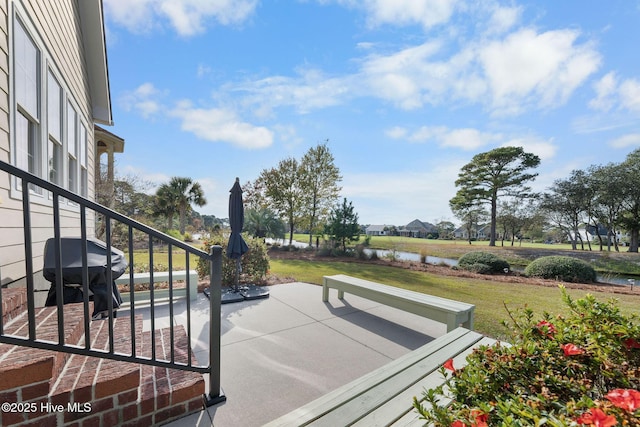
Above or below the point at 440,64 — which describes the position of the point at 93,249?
below

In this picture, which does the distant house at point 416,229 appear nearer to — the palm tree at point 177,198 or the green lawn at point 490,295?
the palm tree at point 177,198

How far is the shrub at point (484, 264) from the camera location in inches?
446

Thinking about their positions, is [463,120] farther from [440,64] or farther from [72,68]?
[72,68]

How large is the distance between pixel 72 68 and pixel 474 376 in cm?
709

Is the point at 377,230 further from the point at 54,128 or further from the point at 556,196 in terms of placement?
the point at 54,128

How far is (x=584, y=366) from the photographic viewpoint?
124 centimetres

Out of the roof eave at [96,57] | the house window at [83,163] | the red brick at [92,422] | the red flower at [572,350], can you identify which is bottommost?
the red brick at [92,422]

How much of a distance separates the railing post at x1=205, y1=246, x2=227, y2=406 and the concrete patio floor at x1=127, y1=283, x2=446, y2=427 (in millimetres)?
104

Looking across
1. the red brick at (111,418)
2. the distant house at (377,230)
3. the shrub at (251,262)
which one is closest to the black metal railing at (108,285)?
the red brick at (111,418)

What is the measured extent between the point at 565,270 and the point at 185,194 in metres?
25.3

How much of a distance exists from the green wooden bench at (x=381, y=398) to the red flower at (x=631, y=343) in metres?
0.99

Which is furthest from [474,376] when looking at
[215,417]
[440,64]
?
[440,64]

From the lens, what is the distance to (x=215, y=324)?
6.88 feet

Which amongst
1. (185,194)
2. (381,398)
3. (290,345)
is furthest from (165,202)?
(381,398)
